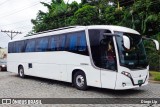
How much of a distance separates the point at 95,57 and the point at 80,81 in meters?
1.73

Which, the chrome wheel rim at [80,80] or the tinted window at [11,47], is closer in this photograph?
the chrome wheel rim at [80,80]

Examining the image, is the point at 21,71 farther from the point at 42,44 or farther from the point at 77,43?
the point at 77,43

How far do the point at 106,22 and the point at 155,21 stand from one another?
23.5 ft

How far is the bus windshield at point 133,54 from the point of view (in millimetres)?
10672

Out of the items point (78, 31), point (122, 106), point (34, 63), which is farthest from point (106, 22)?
point (122, 106)

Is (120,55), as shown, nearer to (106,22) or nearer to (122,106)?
(122,106)

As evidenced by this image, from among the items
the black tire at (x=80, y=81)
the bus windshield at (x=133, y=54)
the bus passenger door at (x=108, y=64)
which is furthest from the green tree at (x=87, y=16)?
the bus passenger door at (x=108, y=64)

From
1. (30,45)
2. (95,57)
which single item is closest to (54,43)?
(30,45)

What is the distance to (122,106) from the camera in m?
8.95

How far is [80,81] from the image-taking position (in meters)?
12.6

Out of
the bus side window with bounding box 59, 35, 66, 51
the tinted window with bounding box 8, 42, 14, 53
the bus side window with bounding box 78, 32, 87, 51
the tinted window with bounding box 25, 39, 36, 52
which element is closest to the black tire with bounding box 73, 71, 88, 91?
the bus side window with bounding box 78, 32, 87, 51

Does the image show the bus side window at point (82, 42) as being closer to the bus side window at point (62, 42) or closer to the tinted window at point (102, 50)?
the tinted window at point (102, 50)

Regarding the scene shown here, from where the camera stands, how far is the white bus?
1068cm

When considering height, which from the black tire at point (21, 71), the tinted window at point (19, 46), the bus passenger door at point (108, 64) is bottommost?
the black tire at point (21, 71)
